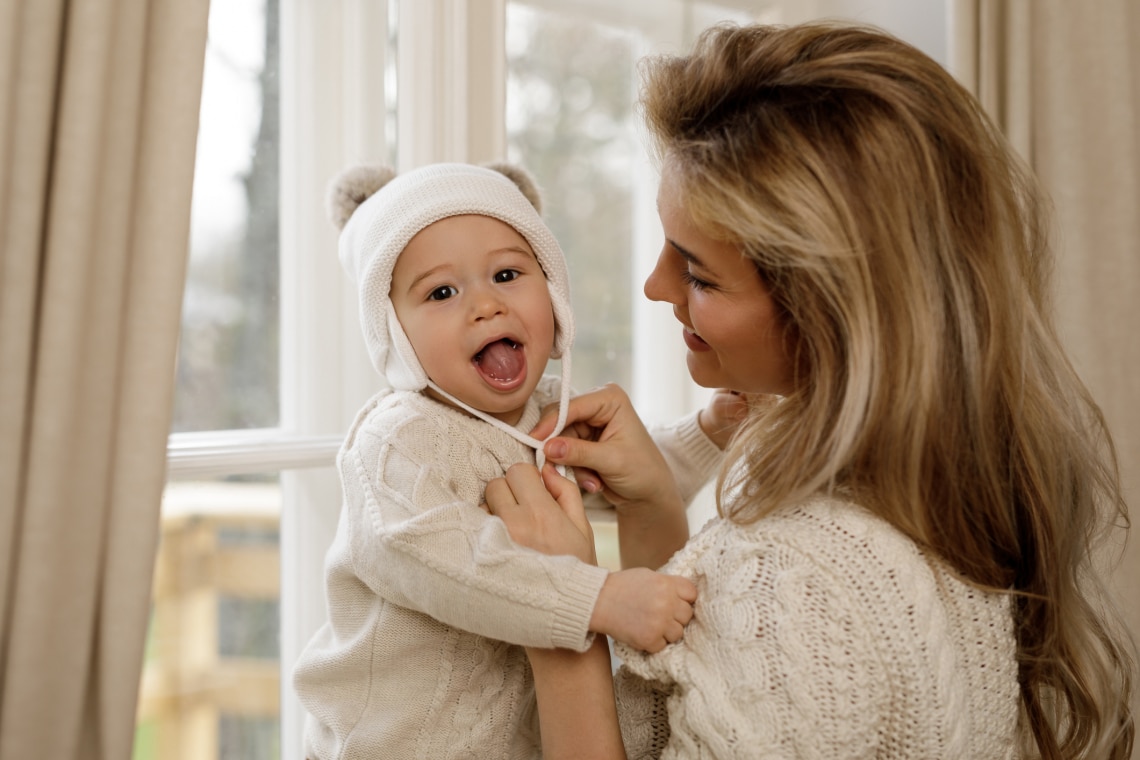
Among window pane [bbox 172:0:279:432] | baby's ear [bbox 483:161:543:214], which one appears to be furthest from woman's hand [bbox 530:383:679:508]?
window pane [bbox 172:0:279:432]

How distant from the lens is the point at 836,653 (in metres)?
0.98

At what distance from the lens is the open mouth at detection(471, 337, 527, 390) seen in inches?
50.9

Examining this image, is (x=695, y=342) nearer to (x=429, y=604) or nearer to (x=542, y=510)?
(x=542, y=510)

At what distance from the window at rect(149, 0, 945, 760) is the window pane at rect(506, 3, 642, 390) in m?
0.29

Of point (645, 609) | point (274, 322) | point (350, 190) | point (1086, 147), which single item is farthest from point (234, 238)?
point (1086, 147)

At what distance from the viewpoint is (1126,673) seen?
128 centimetres

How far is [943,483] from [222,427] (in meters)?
1.16

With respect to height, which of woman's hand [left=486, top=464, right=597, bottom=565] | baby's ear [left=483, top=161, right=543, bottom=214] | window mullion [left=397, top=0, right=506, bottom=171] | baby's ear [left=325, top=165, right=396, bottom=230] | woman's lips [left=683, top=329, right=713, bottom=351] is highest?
window mullion [left=397, top=0, right=506, bottom=171]

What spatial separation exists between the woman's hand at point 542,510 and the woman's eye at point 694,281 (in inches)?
12.4

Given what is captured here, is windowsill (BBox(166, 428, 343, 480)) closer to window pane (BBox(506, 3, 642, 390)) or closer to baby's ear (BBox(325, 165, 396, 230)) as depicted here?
baby's ear (BBox(325, 165, 396, 230))

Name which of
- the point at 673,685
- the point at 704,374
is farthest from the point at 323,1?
the point at 673,685

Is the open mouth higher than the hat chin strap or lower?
higher

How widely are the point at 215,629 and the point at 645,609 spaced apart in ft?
2.97

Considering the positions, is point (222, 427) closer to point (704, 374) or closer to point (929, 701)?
point (704, 374)
